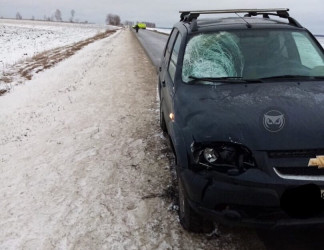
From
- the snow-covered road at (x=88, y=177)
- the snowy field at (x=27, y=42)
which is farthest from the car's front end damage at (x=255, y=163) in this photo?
the snowy field at (x=27, y=42)

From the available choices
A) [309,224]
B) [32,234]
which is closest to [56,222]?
[32,234]

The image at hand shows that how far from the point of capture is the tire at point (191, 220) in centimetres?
359

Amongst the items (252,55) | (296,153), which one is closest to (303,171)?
(296,153)

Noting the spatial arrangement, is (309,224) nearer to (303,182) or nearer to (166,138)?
(303,182)

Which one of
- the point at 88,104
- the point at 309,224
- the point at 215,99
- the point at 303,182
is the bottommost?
the point at 88,104

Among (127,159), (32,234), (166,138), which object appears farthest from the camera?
(166,138)

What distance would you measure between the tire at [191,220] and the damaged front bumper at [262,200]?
0.53 metres

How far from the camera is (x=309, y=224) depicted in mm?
2951

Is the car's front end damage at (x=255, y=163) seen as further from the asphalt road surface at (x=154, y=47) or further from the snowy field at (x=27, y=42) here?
the snowy field at (x=27, y=42)

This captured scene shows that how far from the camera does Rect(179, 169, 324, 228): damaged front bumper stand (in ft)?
9.66

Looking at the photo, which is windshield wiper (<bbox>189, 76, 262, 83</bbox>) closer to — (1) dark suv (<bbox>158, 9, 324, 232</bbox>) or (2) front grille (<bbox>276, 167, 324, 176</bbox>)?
(1) dark suv (<bbox>158, 9, 324, 232</bbox>)

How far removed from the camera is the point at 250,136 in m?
3.15

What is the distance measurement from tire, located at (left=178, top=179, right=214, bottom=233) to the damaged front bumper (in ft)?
1.73

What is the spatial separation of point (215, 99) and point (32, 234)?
2278 millimetres
